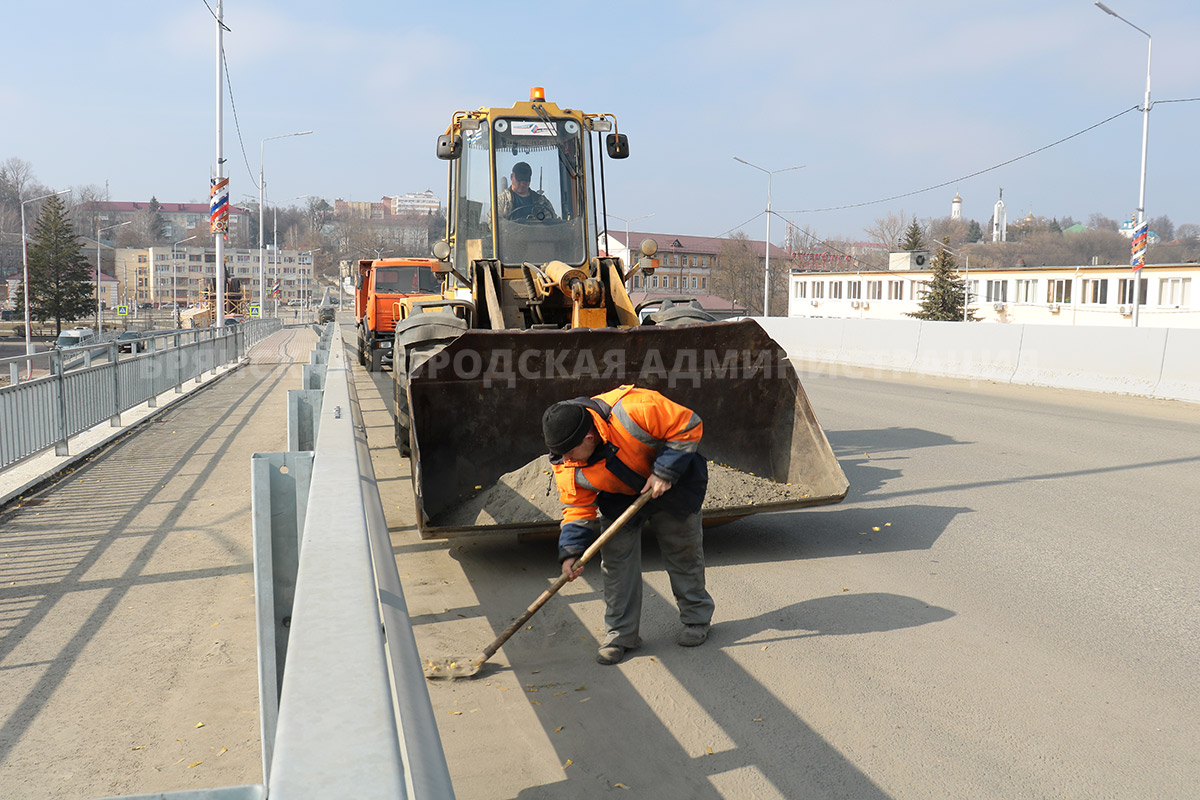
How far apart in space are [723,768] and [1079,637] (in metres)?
2.29

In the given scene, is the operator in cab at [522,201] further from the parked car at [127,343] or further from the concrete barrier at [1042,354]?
the concrete barrier at [1042,354]

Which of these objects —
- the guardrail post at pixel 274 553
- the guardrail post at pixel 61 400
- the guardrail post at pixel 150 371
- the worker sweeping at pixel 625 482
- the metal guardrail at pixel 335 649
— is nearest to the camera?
the metal guardrail at pixel 335 649

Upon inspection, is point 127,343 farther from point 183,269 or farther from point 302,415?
point 183,269

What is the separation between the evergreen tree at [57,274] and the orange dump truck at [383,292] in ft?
184

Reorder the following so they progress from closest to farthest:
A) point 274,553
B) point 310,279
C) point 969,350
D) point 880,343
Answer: point 274,553 → point 969,350 → point 880,343 → point 310,279

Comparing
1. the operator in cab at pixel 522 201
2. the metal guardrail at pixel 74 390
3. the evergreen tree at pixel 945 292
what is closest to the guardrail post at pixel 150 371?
the metal guardrail at pixel 74 390

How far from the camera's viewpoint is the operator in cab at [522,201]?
9242mm

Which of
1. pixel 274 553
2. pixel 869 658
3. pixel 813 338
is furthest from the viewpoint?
pixel 813 338

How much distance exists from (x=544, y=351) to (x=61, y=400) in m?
5.93

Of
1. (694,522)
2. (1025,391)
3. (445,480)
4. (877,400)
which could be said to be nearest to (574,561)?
(694,522)

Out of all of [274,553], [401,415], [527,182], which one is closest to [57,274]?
[527,182]

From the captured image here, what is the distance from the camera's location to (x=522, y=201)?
929cm

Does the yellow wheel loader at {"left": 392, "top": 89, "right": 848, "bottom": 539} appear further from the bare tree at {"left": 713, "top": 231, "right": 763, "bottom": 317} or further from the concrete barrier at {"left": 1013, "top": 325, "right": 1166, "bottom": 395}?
the bare tree at {"left": 713, "top": 231, "right": 763, "bottom": 317}

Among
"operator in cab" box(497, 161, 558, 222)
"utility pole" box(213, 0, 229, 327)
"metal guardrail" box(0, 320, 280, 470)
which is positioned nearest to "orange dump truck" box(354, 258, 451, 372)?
"utility pole" box(213, 0, 229, 327)
